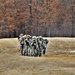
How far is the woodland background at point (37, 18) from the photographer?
57812 mm

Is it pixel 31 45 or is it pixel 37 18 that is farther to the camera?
pixel 37 18

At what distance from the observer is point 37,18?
62.5 meters

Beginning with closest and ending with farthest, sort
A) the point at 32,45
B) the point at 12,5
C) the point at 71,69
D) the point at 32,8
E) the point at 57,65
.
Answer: the point at 71,69 → the point at 57,65 → the point at 32,45 → the point at 12,5 → the point at 32,8

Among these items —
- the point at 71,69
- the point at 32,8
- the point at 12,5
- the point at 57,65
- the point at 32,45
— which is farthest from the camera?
the point at 32,8

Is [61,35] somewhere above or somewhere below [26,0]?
below

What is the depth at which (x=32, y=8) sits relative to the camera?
62.5 m

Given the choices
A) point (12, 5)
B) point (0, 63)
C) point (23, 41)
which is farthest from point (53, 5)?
point (0, 63)

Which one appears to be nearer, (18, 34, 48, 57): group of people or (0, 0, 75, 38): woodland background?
(18, 34, 48, 57): group of people

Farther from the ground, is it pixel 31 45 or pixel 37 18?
pixel 37 18

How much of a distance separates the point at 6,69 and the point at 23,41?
10343 millimetres

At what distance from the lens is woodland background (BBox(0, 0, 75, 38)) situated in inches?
2276

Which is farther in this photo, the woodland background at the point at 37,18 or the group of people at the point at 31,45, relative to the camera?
the woodland background at the point at 37,18

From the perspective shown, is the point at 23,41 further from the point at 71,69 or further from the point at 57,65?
the point at 71,69

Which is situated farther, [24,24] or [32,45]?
[24,24]
